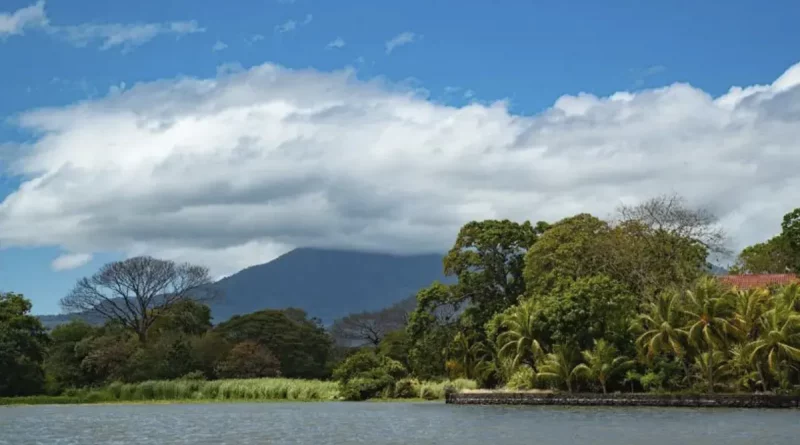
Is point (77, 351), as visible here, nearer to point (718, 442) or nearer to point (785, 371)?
point (785, 371)

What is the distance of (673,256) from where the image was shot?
52562 mm

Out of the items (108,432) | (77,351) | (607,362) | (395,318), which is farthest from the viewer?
(395,318)

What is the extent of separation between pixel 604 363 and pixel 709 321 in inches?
218

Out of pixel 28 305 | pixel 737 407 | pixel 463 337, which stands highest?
pixel 28 305

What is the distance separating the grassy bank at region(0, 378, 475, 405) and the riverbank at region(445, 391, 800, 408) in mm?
9080

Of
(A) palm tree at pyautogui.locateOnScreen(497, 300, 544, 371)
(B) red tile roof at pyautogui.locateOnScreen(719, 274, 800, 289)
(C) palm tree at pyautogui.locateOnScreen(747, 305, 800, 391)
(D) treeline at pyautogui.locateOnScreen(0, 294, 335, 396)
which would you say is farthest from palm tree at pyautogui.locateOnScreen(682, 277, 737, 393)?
(D) treeline at pyautogui.locateOnScreen(0, 294, 335, 396)

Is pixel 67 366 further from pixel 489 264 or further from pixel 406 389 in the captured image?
pixel 489 264

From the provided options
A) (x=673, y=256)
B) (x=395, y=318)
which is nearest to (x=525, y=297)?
(x=673, y=256)

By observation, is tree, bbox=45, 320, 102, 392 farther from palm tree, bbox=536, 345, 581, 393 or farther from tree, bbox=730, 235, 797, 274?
tree, bbox=730, 235, 797, 274

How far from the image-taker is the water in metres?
25.0

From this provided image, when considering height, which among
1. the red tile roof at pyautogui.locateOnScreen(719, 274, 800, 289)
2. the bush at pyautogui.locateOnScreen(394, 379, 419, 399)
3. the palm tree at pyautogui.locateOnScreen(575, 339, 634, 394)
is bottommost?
the bush at pyautogui.locateOnScreen(394, 379, 419, 399)

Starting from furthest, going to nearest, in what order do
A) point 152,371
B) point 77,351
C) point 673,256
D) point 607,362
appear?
point 77,351 → point 152,371 → point 673,256 → point 607,362

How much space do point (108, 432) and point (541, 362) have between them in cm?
2375

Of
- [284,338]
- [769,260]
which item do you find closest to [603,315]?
[769,260]
